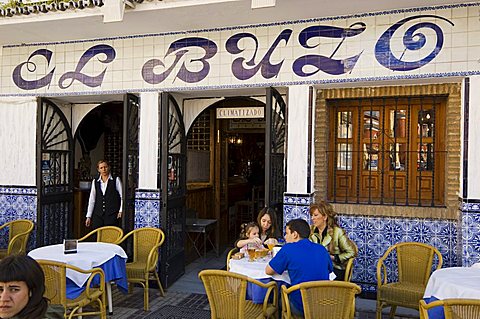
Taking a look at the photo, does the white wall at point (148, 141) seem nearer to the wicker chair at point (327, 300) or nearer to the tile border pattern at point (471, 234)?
the wicker chair at point (327, 300)

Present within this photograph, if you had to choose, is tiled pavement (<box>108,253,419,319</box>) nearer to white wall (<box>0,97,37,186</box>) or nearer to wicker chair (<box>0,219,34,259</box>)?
wicker chair (<box>0,219,34,259</box>)

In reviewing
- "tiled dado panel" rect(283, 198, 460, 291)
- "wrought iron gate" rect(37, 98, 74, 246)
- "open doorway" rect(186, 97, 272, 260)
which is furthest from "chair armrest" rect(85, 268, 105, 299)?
"open doorway" rect(186, 97, 272, 260)

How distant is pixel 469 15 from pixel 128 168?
4.56 meters

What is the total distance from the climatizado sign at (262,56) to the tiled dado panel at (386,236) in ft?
5.68

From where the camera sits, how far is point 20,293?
2043 mm

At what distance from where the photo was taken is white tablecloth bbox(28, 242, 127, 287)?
177 inches

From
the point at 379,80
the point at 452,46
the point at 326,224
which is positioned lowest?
the point at 326,224

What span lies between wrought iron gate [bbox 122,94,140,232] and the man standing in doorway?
0.35 m

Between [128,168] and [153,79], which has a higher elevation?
[153,79]

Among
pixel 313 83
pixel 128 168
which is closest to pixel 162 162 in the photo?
pixel 128 168

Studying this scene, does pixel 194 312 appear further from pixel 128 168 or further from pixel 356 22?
pixel 356 22

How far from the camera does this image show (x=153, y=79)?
6500 mm

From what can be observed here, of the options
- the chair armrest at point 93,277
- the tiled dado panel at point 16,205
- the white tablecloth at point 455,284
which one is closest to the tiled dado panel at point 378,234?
the white tablecloth at point 455,284

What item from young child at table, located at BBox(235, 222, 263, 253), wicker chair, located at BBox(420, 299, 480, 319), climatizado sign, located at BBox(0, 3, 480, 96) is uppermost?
climatizado sign, located at BBox(0, 3, 480, 96)
